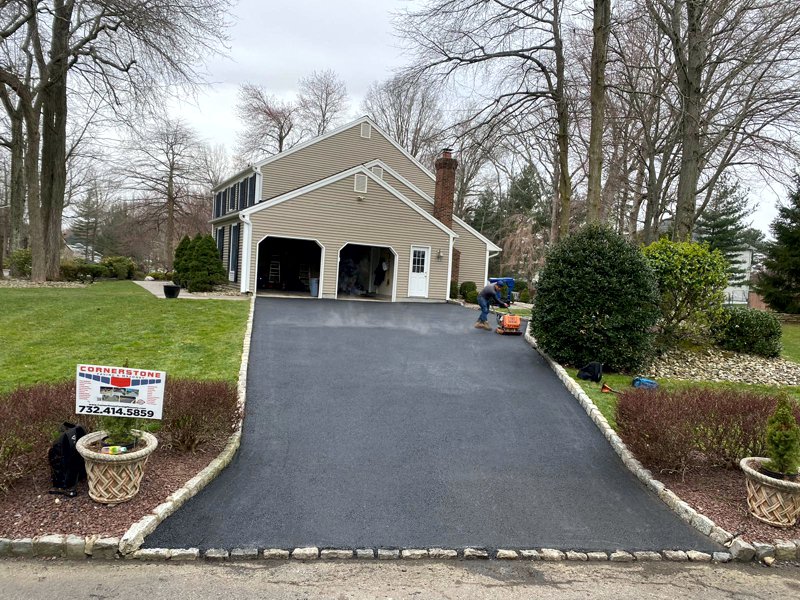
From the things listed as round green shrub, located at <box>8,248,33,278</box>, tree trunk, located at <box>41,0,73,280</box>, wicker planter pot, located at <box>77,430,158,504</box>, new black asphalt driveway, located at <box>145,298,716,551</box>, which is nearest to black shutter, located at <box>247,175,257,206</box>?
tree trunk, located at <box>41,0,73,280</box>

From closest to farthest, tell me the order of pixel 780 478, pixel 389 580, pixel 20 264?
pixel 389 580 → pixel 780 478 → pixel 20 264

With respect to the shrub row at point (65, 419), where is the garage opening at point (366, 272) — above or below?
above

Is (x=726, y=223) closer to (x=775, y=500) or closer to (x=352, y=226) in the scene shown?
(x=352, y=226)

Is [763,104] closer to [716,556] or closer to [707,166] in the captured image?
[707,166]

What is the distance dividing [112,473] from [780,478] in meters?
5.96

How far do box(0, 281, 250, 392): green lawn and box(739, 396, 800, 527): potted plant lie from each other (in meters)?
6.86

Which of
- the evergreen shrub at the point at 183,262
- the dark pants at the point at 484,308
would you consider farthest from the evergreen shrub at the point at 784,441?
the evergreen shrub at the point at 183,262

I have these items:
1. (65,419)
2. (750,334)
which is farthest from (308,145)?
(65,419)

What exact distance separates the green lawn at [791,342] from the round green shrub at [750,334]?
0.99 m

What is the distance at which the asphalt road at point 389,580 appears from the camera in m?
3.64

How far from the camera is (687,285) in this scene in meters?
10.7

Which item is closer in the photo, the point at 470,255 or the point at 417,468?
the point at 417,468

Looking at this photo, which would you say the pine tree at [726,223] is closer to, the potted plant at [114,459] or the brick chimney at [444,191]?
the brick chimney at [444,191]

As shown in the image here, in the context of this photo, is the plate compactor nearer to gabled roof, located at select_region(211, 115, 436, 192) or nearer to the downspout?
the downspout
